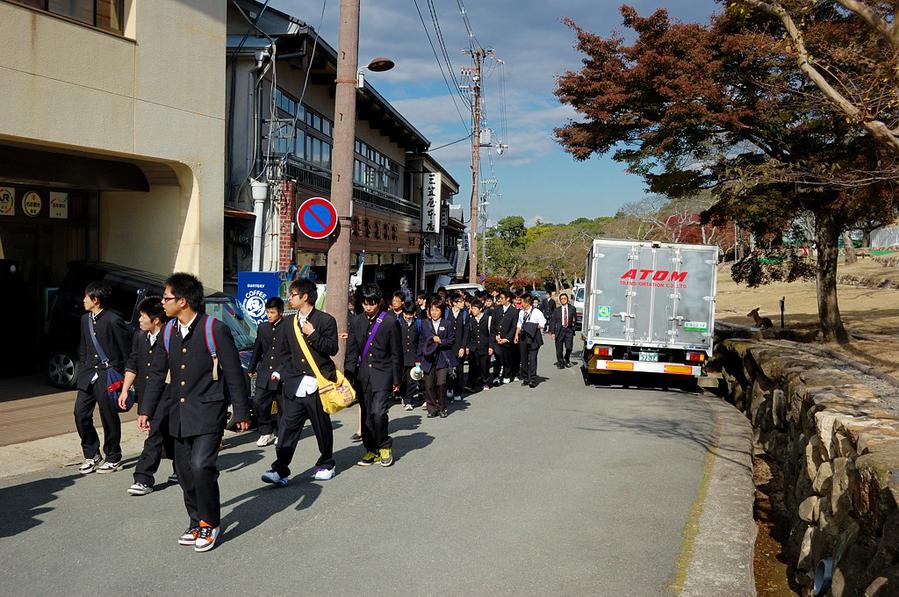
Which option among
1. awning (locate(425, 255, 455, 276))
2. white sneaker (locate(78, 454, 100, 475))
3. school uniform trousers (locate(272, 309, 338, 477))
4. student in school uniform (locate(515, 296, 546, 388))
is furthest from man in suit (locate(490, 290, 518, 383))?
awning (locate(425, 255, 455, 276))

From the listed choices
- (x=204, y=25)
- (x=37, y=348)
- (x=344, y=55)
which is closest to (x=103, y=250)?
(x=37, y=348)

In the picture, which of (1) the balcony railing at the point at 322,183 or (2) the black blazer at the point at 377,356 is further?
(1) the balcony railing at the point at 322,183

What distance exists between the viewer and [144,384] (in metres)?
6.77

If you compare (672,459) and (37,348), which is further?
(37,348)

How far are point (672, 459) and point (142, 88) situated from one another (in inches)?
365

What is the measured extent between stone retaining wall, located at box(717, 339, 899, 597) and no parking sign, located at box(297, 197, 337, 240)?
653 centimetres

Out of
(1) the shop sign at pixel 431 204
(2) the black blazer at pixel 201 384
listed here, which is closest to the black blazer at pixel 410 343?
(2) the black blazer at pixel 201 384

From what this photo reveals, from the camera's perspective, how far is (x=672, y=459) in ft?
29.5

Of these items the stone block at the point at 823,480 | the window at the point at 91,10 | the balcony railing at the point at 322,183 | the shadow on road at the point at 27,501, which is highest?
the window at the point at 91,10

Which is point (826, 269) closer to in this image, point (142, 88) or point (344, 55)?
point (344, 55)

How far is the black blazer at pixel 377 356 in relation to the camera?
8344 millimetres

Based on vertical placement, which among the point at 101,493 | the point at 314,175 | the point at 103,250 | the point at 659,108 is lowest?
the point at 101,493

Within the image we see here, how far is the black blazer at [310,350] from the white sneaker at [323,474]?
900 mm

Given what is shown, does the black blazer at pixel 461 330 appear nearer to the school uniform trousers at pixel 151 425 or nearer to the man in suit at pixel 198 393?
the school uniform trousers at pixel 151 425
